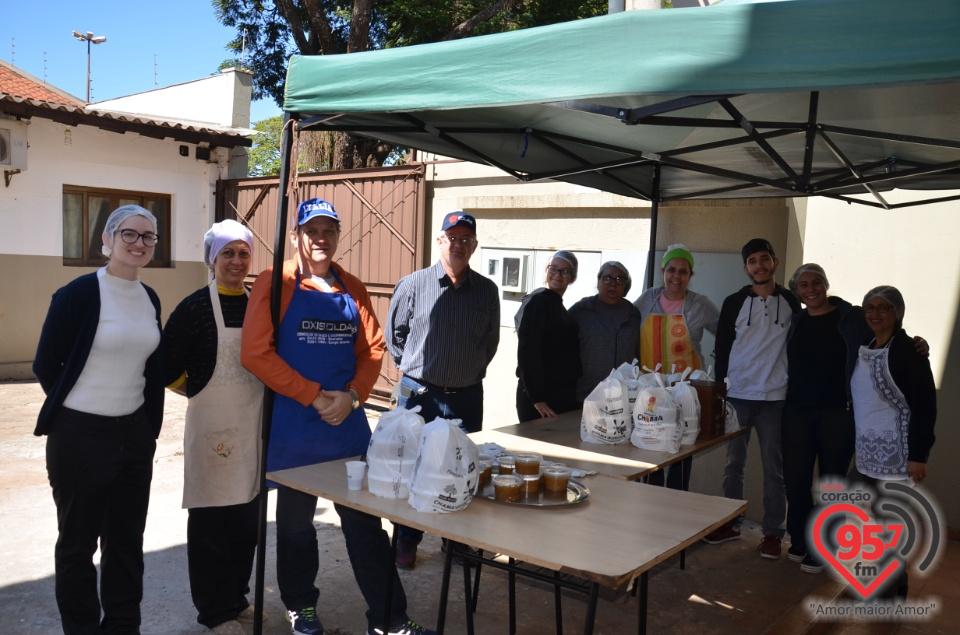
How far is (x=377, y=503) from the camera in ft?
7.88

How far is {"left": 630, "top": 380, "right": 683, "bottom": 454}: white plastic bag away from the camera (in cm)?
328

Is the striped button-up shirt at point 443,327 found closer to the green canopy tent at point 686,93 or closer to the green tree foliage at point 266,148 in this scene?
the green canopy tent at point 686,93

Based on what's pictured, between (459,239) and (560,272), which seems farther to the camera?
(560,272)

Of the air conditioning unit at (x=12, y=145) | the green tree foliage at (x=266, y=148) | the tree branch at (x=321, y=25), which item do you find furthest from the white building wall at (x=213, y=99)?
the green tree foliage at (x=266, y=148)

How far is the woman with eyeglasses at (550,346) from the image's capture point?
163 inches

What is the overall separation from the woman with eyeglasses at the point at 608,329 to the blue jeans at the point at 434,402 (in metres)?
0.72

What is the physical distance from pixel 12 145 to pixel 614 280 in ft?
26.9

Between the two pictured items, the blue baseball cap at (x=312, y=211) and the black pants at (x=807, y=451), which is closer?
the blue baseball cap at (x=312, y=211)

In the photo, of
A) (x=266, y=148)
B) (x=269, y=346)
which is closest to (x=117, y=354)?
(x=269, y=346)

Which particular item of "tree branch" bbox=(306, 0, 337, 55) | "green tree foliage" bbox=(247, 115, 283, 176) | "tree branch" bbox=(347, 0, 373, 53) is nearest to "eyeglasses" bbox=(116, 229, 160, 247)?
"tree branch" bbox=(347, 0, 373, 53)

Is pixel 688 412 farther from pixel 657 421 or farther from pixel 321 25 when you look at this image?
pixel 321 25

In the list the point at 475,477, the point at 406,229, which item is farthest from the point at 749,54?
the point at 406,229

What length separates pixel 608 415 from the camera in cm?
335

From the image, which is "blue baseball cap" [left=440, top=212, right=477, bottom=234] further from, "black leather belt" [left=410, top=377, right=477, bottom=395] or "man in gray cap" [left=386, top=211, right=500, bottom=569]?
"black leather belt" [left=410, top=377, right=477, bottom=395]
